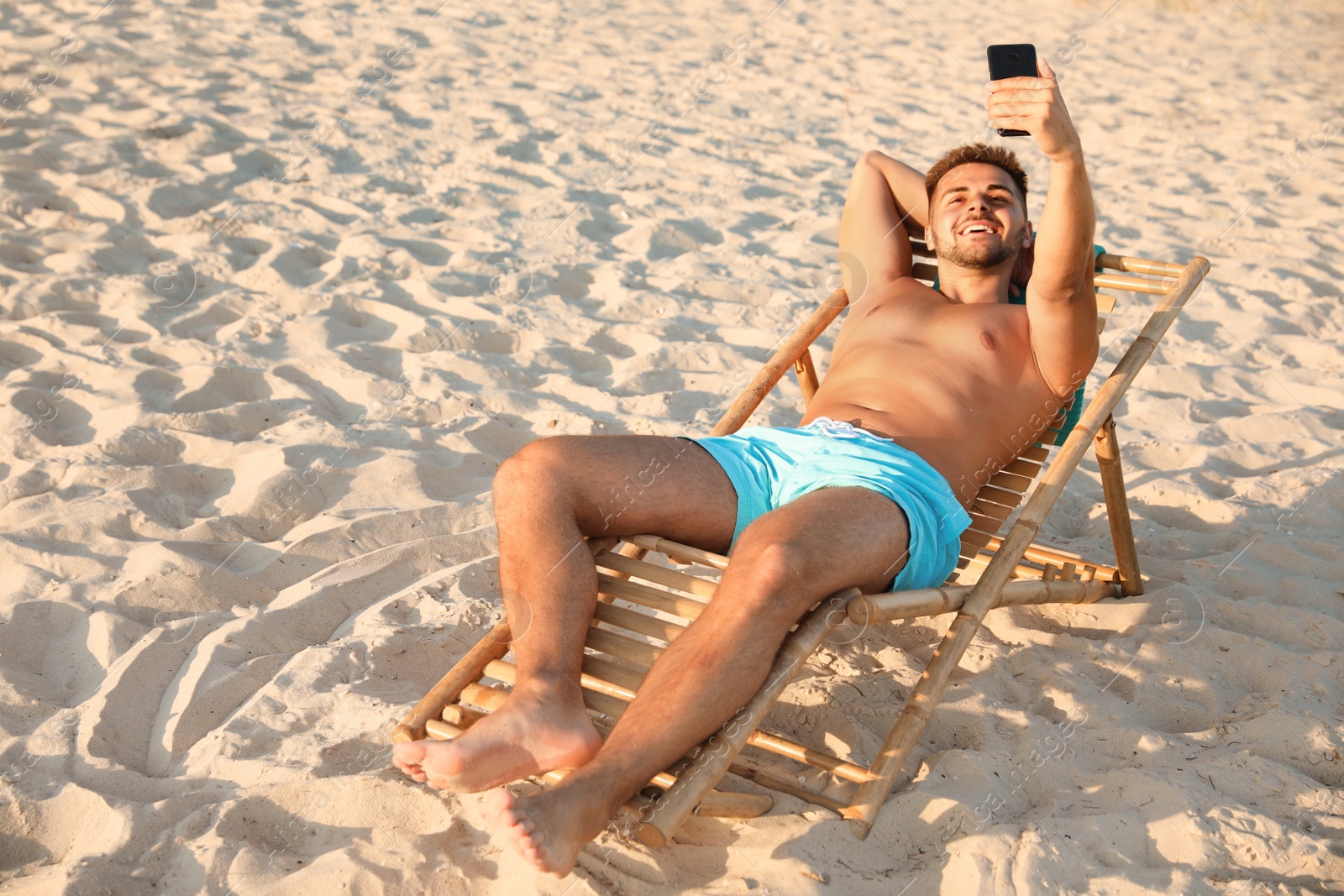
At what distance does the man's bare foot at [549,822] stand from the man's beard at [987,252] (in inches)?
68.6

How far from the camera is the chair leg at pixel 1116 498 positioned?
2506 mm

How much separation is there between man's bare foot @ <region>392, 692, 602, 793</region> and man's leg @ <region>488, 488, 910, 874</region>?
10 centimetres

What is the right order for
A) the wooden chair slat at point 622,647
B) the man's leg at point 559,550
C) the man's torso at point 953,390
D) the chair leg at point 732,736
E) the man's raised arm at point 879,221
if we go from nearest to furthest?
the chair leg at point 732,736
the man's leg at point 559,550
the wooden chair slat at point 622,647
the man's torso at point 953,390
the man's raised arm at point 879,221

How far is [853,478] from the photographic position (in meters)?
2.11

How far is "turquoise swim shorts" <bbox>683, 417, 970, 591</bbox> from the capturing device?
2.10m

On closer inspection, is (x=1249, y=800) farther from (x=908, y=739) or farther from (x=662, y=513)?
(x=662, y=513)

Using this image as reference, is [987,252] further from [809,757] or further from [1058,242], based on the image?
[809,757]

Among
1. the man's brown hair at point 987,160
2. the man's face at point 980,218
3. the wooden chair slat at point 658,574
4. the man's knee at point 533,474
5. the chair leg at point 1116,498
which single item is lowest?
the chair leg at point 1116,498

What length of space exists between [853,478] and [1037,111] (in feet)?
2.59

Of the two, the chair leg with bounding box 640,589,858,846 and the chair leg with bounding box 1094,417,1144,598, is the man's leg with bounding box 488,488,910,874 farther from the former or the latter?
the chair leg with bounding box 1094,417,1144,598

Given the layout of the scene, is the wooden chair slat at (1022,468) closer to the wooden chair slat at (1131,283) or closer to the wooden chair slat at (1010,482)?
the wooden chair slat at (1010,482)

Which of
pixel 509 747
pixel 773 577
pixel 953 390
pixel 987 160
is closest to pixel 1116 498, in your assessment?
pixel 953 390

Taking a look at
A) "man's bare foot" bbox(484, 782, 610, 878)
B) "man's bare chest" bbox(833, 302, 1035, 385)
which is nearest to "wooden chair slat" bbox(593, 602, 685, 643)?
"man's bare foot" bbox(484, 782, 610, 878)

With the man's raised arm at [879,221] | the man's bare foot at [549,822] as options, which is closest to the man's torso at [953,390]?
the man's raised arm at [879,221]
